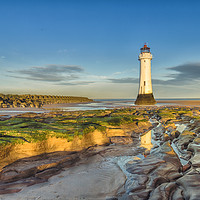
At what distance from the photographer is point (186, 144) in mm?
7414

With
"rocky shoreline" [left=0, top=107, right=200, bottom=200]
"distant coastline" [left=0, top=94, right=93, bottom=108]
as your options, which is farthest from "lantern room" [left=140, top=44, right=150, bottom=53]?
"rocky shoreline" [left=0, top=107, right=200, bottom=200]

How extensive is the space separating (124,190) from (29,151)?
4262 millimetres

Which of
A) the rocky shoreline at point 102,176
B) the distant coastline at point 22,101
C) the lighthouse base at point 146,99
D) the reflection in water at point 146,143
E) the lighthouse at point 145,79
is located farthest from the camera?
the lighthouse base at point 146,99

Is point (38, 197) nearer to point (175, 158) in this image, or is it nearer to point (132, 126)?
point (175, 158)

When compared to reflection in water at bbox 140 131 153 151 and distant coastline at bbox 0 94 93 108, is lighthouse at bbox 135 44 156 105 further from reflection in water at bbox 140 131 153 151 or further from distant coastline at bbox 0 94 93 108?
reflection in water at bbox 140 131 153 151

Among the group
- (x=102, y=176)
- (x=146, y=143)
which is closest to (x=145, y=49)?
(x=146, y=143)

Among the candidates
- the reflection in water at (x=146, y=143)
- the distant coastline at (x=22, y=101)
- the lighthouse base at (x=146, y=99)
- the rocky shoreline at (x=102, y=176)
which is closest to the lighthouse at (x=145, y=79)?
the lighthouse base at (x=146, y=99)

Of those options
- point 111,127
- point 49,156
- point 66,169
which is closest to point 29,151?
point 49,156

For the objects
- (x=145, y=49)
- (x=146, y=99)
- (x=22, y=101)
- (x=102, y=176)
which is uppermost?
(x=145, y=49)

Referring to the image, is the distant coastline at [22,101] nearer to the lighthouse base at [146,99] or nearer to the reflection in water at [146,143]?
the lighthouse base at [146,99]

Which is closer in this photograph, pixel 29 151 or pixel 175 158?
pixel 175 158

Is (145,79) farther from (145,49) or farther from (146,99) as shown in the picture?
(145,49)

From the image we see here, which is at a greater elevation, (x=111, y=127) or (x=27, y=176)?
(x=111, y=127)

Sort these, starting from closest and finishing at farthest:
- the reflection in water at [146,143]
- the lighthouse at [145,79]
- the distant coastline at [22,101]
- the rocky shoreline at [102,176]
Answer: the rocky shoreline at [102,176] < the reflection in water at [146,143] < the distant coastline at [22,101] < the lighthouse at [145,79]
